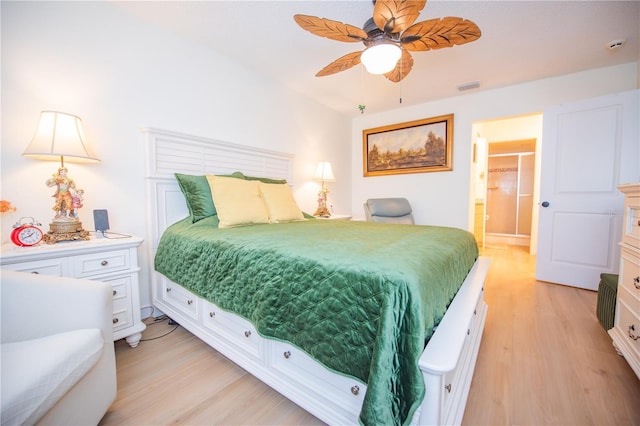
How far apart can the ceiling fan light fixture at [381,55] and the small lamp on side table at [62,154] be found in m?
1.87

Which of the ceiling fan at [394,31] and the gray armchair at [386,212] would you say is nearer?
the ceiling fan at [394,31]

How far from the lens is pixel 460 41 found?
1.64 metres

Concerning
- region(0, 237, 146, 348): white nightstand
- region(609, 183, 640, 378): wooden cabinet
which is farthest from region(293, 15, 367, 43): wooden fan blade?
region(609, 183, 640, 378): wooden cabinet

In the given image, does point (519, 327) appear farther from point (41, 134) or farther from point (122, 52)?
point (122, 52)

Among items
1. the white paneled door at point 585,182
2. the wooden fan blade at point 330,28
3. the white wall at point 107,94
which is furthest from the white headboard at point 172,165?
the white paneled door at point 585,182

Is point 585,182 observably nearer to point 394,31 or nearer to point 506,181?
point 394,31

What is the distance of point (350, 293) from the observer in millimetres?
927

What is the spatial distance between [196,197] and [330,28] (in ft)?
5.03

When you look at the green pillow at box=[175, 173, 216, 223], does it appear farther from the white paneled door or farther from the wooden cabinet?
the white paneled door

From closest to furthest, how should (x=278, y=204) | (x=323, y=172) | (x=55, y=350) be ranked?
(x=55, y=350), (x=278, y=204), (x=323, y=172)

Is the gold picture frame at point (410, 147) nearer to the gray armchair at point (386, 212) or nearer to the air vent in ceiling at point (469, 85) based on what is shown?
the air vent in ceiling at point (469, 85)

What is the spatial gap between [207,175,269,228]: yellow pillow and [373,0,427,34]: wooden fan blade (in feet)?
4.93

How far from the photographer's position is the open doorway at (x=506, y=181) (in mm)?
4723

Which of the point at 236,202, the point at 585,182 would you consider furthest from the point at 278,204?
the point at 585,182
